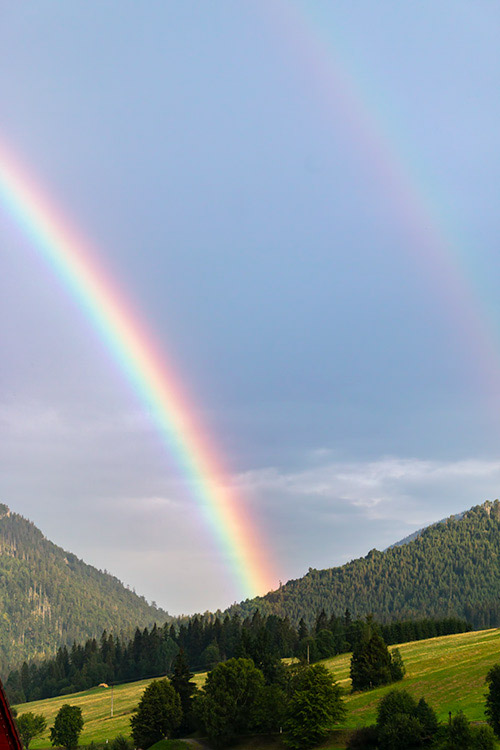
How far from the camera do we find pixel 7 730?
15.3 meters

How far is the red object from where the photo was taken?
15.1 meters

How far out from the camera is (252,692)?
345ft

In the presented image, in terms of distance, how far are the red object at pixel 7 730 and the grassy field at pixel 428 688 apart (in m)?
75.7

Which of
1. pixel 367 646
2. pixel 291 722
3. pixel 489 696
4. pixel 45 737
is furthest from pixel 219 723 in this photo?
pixel 45 737

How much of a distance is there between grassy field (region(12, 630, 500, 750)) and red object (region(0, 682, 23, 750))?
75749 mm

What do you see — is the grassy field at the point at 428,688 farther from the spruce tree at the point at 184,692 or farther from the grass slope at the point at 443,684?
the spruce tree at the point at 184,692

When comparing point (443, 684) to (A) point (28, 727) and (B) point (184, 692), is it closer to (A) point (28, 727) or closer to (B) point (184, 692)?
(B) point (184, 692)

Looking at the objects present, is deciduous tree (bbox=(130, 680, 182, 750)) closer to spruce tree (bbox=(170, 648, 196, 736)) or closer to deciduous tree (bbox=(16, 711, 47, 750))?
spruce tree (bbox=(170, 648, 196, 736))

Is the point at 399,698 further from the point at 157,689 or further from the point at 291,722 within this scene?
the point at 157,689

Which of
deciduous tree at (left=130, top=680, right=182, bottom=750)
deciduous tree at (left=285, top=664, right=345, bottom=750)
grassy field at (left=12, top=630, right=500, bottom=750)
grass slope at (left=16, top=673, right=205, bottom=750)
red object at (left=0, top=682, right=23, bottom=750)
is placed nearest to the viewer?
red object at (left=0, top=682, right=23, bottom=750)

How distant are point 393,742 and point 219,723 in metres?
36.2

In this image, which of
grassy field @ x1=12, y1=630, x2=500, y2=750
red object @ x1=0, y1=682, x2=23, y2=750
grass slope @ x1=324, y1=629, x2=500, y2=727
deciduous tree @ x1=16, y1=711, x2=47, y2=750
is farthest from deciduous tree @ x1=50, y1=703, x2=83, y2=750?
red object @ x1=0, y1=682, x2=23, y2=750

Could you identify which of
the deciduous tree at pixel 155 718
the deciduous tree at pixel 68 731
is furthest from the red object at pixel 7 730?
the deciduous tree at pixel 68 731

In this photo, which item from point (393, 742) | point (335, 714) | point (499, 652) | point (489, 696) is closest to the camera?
point (489, 696)
